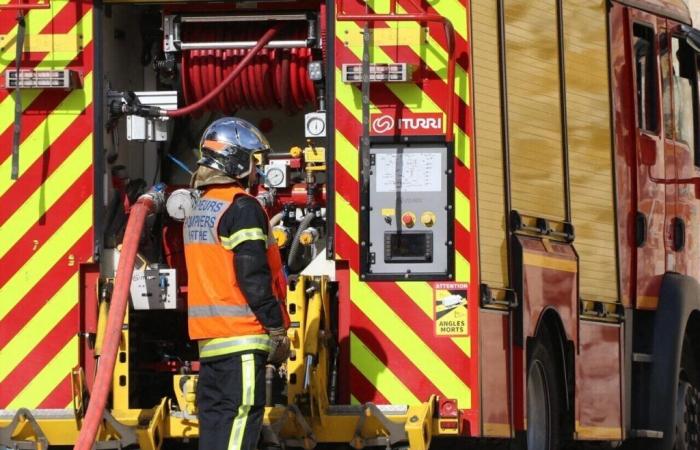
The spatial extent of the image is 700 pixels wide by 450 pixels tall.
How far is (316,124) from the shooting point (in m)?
8.76

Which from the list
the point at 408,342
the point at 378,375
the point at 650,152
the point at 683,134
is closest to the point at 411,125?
the point at 408,342

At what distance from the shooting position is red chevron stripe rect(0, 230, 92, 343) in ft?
28.5

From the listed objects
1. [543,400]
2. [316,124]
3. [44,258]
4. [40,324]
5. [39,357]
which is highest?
[316,124]

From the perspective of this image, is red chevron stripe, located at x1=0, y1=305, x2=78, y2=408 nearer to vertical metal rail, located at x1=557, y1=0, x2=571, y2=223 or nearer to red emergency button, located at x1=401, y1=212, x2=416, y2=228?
red emergency button, located at x1=401, y1=212, x2=416, y2=228

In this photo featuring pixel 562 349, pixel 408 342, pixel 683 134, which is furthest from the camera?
pixel 683 134

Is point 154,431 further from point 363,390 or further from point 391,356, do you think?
point 391,356

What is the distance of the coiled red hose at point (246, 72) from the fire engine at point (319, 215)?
1 centimetres

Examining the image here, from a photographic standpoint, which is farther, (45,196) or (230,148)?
(45,196)

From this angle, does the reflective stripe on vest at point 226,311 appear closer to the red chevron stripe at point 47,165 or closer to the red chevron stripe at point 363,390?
the red chevron stripe at point 363,390

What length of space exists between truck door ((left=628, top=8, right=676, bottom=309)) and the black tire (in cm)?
125

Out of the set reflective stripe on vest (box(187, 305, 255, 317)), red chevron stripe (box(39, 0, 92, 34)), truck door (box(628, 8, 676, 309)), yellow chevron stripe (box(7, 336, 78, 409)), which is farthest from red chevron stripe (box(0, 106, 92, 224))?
truck door (box(628, 8, 676, 309))

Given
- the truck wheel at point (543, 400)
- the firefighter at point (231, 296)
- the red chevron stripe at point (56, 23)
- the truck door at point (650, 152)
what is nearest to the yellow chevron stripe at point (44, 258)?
the red chevron stripe at point (56, 23)

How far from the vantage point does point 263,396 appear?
780 centimetres

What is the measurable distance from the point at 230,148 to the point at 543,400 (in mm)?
2489
